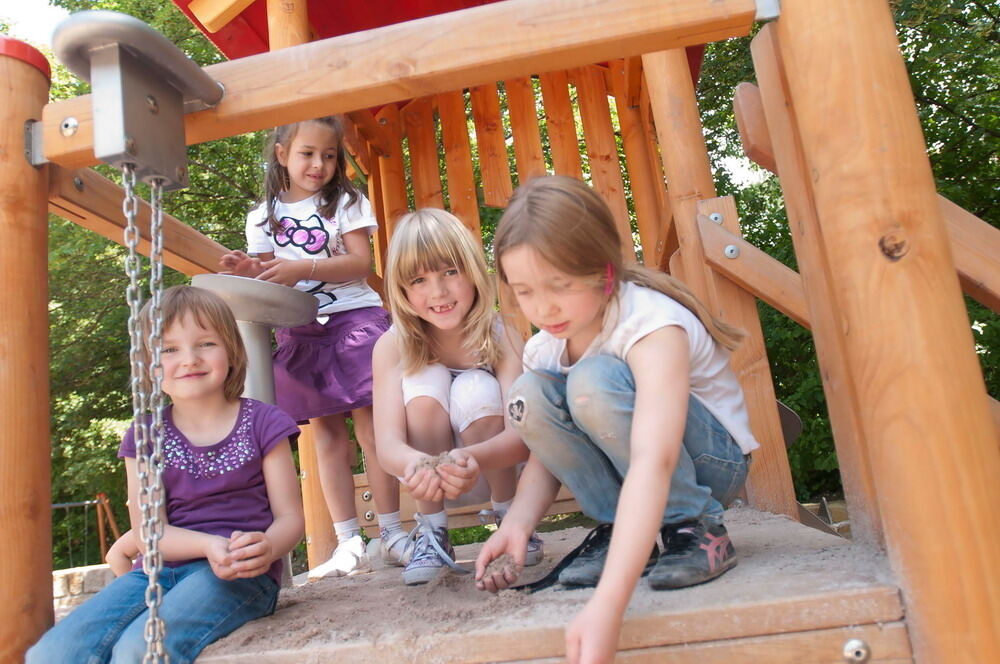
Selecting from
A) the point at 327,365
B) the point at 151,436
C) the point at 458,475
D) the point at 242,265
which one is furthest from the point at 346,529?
the point at 151,436

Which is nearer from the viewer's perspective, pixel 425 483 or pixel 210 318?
pixel 425 483

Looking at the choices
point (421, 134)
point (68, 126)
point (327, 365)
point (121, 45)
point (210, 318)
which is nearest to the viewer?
point (121, 45)

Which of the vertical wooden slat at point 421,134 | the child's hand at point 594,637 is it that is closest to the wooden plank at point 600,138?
the vertical wooden slat at point 421,134

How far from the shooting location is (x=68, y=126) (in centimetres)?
172

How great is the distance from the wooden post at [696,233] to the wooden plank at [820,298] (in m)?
0.76

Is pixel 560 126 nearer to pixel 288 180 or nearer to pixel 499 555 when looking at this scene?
pixel 288 180

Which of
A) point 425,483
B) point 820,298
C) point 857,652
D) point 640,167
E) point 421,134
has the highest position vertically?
point 421,134

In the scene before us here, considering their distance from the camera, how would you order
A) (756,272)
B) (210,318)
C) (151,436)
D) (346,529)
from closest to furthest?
(151,436)
(210,318)
(756,272)
(346,529)

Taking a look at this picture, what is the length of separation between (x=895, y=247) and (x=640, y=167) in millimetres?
3367

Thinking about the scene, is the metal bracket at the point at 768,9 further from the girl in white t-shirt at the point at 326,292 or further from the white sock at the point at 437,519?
the girl in white t-shirt at the point at 326,292

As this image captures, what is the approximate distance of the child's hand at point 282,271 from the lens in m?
2.39

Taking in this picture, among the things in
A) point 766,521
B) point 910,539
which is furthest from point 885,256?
point 766,521

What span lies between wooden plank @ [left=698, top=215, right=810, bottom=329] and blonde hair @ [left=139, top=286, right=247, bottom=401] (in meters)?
1.37

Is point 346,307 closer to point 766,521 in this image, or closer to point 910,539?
point 766,521
